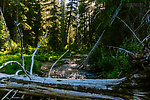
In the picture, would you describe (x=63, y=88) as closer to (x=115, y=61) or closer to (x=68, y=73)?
(x=115, y=61)

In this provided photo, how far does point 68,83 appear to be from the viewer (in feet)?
4.44

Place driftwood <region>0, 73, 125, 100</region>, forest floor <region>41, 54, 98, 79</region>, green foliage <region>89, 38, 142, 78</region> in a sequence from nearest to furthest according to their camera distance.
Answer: driftwood <region>0, 73, 125, 100</region> < green foliage <region>89, 38, 142, 78</region> < forest floor <region>41, 54, 98, 79</region>

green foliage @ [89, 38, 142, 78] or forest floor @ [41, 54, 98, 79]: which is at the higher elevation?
green foliage @ [89, 38, 142, 78]

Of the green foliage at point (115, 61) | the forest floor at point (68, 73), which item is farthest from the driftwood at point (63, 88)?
the forest floor at point (68, 73)

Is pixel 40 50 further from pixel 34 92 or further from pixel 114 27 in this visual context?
pixel 34 92

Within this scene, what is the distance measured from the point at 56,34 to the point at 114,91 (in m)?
14.4

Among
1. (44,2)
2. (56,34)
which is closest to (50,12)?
(44,2)

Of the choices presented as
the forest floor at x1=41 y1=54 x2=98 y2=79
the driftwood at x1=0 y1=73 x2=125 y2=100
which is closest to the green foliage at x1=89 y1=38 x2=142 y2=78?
the forest floor at x1=41 y1=54 x2=98 y2=79

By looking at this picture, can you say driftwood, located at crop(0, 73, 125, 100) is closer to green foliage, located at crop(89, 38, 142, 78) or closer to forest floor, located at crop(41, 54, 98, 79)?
green foliage, located at crop(89, 38, 142, 78)

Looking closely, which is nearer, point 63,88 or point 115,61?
point 63,88

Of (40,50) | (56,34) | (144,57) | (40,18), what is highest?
(40,18)

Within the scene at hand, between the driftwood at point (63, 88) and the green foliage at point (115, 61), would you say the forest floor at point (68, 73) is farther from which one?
the driftwood at point (63, 88)

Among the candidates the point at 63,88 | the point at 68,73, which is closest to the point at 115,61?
the point at 68,73

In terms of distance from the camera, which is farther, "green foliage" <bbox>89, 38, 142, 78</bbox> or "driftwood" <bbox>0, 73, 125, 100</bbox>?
"green foliage" <bbox>89, 38, 142, 78</bbox>
